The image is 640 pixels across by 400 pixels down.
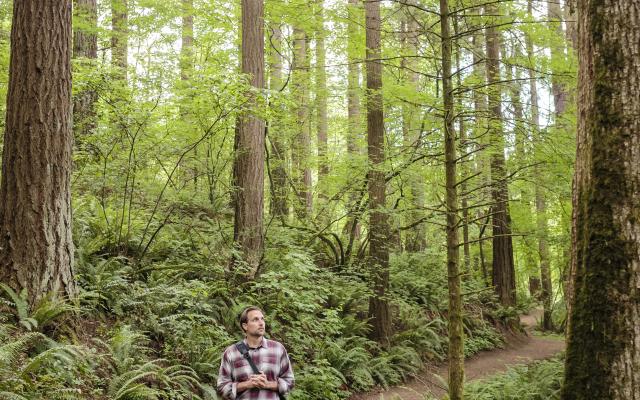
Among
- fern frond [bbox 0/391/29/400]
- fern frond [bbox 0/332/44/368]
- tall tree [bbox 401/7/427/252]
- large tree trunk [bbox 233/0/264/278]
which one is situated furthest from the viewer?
tall tree [bbox 401/7/427/252]

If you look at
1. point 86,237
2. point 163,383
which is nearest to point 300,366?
point 163,383

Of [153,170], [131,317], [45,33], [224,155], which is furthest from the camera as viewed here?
[224,155]

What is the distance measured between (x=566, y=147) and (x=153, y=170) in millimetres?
7842

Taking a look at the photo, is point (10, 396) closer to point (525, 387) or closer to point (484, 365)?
point (525, 387)

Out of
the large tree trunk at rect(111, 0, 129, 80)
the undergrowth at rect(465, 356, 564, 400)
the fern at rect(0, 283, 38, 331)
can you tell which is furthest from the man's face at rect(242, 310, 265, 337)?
the large tree trunk at rect(111, 0, 129, 80)

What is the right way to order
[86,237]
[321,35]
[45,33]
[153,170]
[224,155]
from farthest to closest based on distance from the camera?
[321,35] < [224,155] < [153,170] < [86,237] < [45,33]

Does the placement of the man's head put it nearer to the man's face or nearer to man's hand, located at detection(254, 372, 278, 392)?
the man's face

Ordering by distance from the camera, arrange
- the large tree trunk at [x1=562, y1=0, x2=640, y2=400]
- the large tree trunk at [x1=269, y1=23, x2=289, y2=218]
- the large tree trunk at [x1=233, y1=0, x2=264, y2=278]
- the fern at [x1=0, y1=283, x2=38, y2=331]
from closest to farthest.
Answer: the large tree trunk at [x1=562, y1=0, x2=640, y2=400], the fern at [x1=0, y1=283, x2=38, y2=331], the large tree trunk at [x1=233, y1=0, x2=264, y2=278], the large tree trunk at [x1=269, y1=23, x2=289, y2=218]

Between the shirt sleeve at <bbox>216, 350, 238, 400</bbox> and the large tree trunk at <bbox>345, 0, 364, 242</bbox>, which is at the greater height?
the large tree trunk at <bbox>345, 0, 364, 242</bbox>

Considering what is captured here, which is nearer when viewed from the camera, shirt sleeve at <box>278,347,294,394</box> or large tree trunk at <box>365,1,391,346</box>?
shirt sleeve at <box>278,347,294,394</box>

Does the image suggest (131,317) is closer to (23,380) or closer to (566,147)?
(23,380)

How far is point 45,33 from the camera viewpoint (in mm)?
6621

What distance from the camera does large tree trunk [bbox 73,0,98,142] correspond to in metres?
10.2

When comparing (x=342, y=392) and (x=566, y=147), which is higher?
(x=566, y=147)
